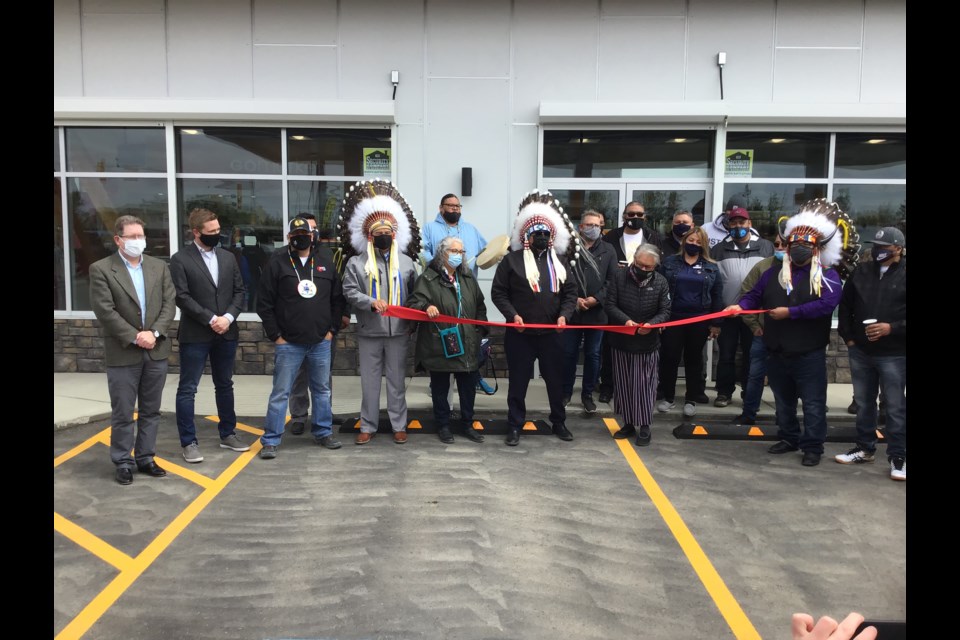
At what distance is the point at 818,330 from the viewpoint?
5820 millimetres

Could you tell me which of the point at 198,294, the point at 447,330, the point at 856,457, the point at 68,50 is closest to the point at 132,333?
the point at 198,294

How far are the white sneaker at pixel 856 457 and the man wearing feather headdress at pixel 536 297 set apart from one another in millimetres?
2475

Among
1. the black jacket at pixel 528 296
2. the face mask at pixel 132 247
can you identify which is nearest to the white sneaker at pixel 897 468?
the black jacket at pixel 528 296

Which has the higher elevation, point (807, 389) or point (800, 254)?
point (800, 254)

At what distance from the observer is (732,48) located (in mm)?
8672

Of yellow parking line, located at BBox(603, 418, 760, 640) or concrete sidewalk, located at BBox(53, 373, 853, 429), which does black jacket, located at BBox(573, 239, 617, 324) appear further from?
yellow parking line, located at BBox(603, 418, 760, 640)

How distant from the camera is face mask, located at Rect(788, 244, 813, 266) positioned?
5926mm

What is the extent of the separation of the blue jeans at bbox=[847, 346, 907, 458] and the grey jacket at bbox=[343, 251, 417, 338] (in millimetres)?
4128

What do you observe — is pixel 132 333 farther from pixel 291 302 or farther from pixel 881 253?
pixel 881 253

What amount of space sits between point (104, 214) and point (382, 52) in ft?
15.0

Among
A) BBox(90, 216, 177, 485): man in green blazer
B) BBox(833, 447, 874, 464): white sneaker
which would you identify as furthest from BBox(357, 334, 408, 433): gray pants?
BBox(833, 447, 874, 464): white sneaker

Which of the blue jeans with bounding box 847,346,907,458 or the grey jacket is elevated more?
the grey jacket

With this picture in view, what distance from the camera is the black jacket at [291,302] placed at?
19.4ft
